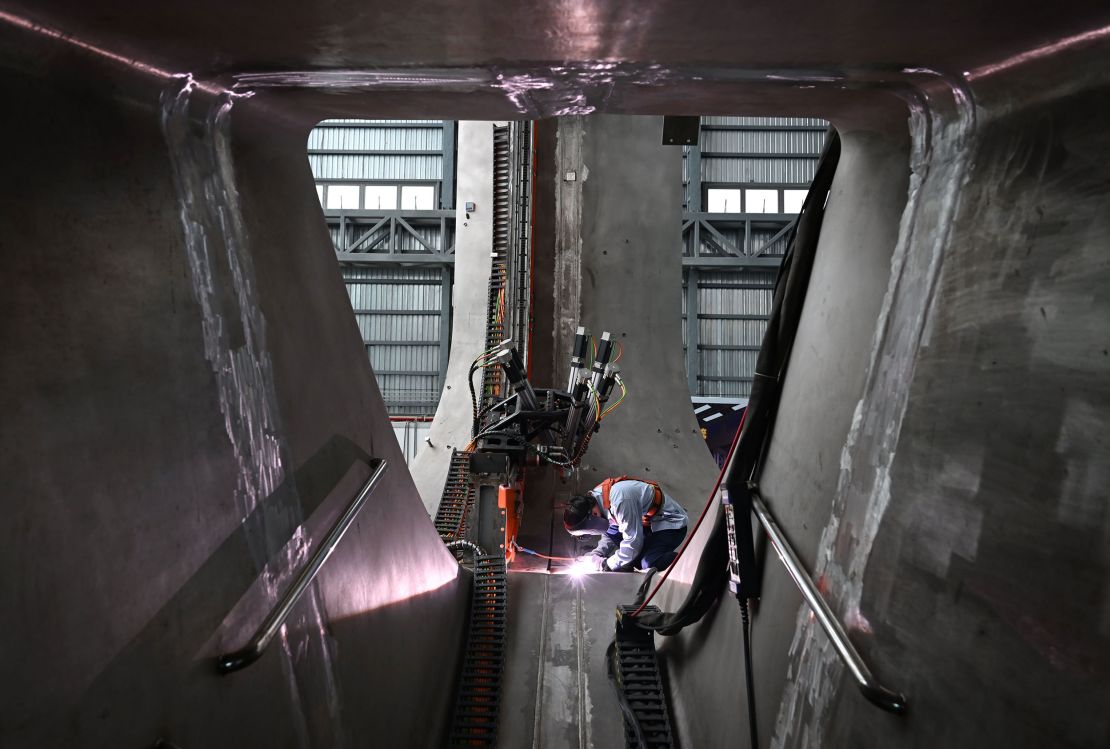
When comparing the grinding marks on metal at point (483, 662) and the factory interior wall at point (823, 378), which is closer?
the factory interior wall at point (823, 378)

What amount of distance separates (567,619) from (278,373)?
238 cm

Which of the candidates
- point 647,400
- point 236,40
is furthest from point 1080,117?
point 647,400

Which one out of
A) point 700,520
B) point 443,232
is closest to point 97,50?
point 700,520

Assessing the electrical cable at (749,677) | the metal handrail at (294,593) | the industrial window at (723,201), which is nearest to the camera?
the metal handrail at (294,593)

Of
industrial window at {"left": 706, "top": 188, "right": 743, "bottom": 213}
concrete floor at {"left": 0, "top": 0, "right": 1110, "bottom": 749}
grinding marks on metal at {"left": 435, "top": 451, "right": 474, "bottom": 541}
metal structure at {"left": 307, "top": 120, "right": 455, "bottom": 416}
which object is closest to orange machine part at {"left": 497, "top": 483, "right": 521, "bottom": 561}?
grinding marks on metal at {"left": 435, "top": 451, "right": 474, "bottom": 541}

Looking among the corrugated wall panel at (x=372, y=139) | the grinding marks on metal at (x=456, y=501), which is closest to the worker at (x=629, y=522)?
the grinding marks on metal at (x=456, y=501)

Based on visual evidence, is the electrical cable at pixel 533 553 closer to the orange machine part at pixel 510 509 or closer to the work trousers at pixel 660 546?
the orange machine part at pixel 510 509

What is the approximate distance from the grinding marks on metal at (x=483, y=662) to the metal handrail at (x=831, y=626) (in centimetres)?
157

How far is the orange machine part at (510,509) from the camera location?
4.73m

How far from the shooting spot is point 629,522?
4.46 metres

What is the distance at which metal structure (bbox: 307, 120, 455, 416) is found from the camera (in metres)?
15.1

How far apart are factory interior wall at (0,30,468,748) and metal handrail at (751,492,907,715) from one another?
4.04ft

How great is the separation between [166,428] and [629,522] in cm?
336

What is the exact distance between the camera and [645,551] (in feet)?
15.8
